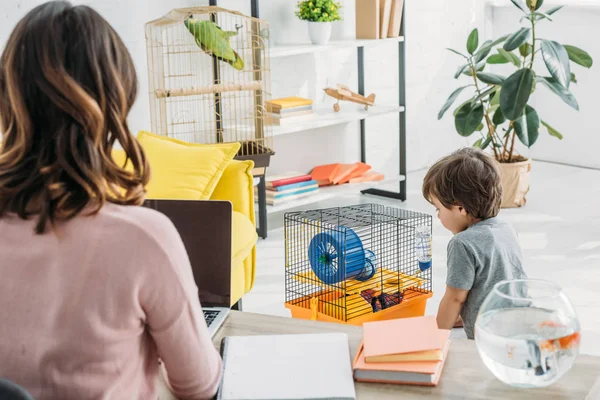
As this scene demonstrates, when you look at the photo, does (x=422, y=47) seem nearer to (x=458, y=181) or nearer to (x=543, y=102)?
(x=543, y=102)

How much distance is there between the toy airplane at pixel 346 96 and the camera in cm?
448

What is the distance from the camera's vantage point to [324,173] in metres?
4.64

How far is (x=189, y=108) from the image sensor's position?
13.6ft

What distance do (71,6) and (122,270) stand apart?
33 cm

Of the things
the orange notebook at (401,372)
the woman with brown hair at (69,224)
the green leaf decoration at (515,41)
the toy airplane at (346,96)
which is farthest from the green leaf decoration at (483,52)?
the woman with brown hair at (69,224)

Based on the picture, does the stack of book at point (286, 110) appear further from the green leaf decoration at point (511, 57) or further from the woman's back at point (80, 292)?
the woman's back at point (80, 292)

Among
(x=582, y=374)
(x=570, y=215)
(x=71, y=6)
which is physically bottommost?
(x=570, y=215)

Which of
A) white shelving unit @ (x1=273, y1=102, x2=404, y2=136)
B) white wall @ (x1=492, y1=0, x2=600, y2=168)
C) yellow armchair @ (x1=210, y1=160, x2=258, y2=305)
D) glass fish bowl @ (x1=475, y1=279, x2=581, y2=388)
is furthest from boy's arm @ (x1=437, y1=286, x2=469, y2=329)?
white wall @ (x1=492, y1=0, x2=600, y2=168)

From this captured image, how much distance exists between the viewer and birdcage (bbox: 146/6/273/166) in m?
3.71

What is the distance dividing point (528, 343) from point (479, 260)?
843mm

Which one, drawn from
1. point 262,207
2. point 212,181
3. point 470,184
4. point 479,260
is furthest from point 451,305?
point 262,207

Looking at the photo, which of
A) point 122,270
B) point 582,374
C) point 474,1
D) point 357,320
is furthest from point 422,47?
point 122,270

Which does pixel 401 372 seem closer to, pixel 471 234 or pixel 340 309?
pixel 471 234

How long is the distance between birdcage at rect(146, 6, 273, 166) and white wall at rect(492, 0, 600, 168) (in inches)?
83.6
